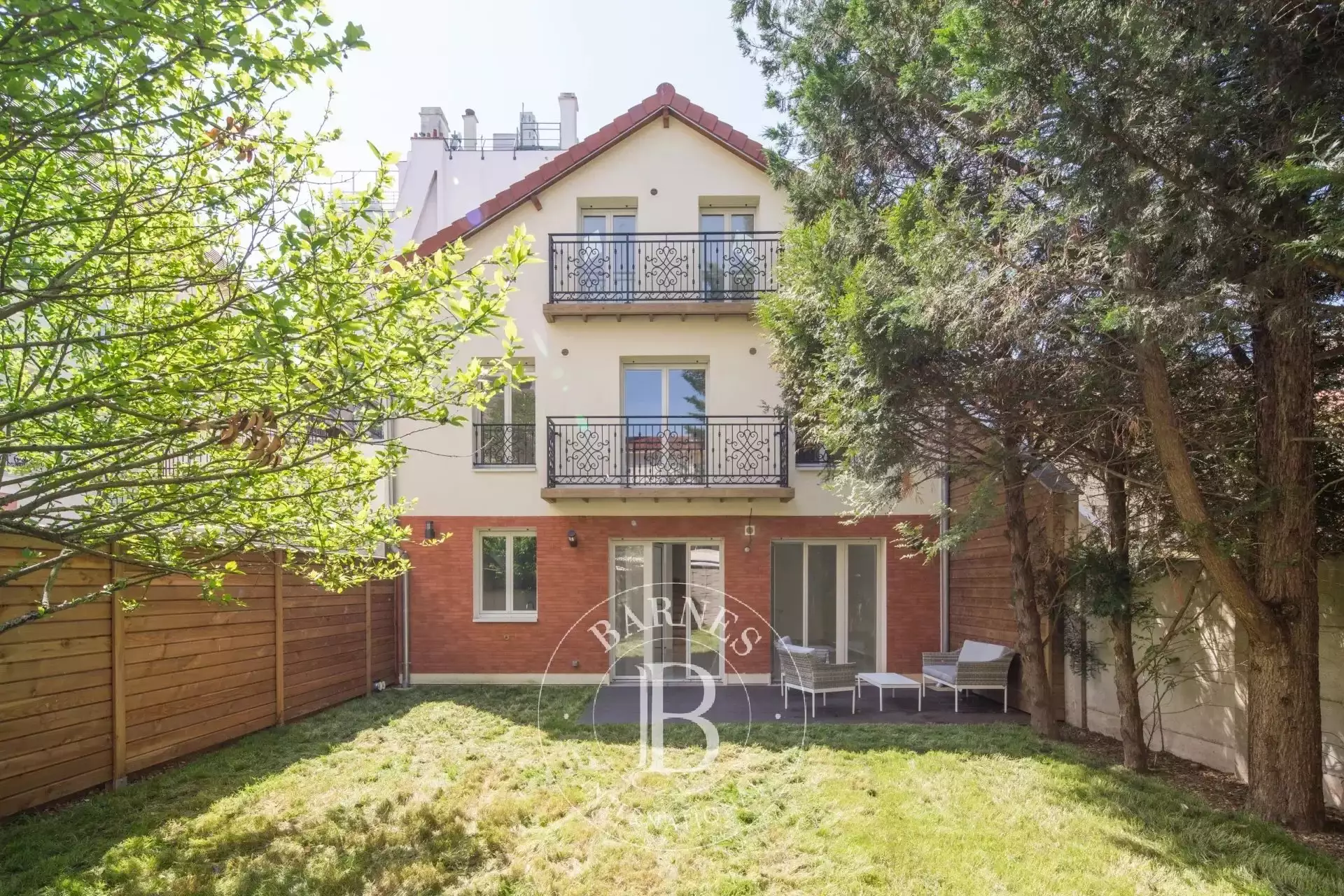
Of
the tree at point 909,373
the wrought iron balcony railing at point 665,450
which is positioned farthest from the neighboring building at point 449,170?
the tree at point 909,373

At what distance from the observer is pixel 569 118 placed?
47.4 ft

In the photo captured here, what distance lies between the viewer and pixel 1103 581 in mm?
5500

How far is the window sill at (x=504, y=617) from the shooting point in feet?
32.1

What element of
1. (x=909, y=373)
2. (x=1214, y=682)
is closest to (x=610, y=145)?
(x=909, y=373)

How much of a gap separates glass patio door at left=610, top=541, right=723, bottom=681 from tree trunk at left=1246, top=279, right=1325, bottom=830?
6.36 metres

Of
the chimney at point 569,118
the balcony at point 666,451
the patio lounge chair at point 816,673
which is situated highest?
the chimney at point 569,118

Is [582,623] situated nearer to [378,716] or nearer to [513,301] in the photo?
[378,716]

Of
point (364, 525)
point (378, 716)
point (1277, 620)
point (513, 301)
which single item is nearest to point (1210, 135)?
point (1277, 620)

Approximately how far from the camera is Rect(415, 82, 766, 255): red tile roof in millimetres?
10102

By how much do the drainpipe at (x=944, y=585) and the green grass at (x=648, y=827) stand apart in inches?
128

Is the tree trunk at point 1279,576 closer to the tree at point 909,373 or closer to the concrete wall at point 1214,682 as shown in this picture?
the concrete wall at point 1214,682

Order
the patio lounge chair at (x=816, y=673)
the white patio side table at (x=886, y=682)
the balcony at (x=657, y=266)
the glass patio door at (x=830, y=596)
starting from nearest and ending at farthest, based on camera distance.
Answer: the patio lounge chair at (x=816, y=673), the white patio side table at (x=886, y=682), the balcony at (x=657, y=266), the glass patio door at (x=830, y=596)

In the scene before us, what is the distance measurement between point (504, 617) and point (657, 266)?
19.0 feet

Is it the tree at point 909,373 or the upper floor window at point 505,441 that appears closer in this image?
the tree at point 909,373
